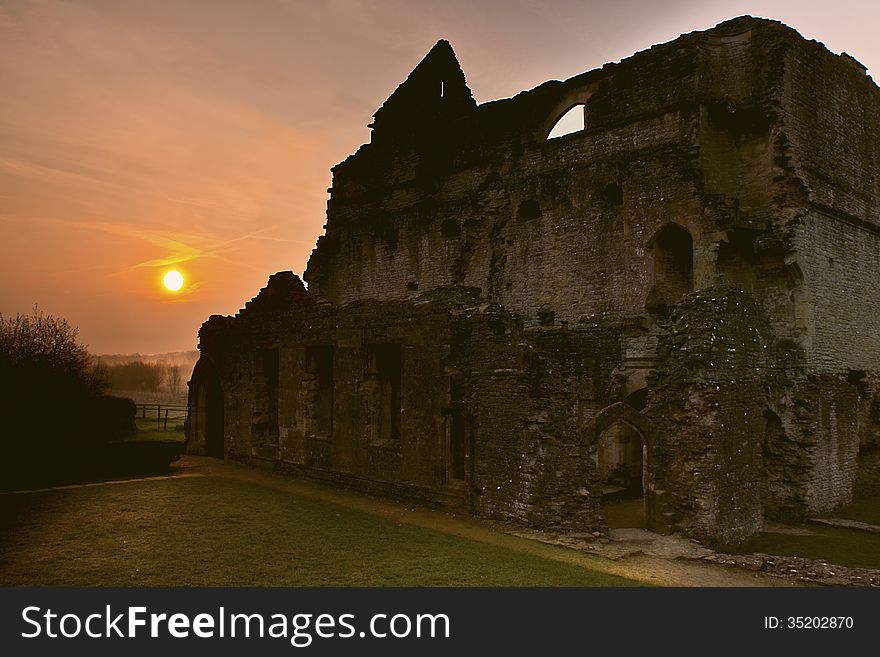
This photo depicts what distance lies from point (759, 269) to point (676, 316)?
4.96 m

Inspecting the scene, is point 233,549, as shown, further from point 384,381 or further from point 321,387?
point 321,387

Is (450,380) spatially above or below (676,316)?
below

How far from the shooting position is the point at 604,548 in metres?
10.7

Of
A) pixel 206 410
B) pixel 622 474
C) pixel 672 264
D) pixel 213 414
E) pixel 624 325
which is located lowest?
pixel 622 474

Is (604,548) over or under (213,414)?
under

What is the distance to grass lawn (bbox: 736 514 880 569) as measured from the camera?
456 inches

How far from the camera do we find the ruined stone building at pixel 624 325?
39.5ft

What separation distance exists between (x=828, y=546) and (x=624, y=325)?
625cm

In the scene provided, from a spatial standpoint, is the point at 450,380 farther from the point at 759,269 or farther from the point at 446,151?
the point at 446,151

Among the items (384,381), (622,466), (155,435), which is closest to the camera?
Answer: (384,381)

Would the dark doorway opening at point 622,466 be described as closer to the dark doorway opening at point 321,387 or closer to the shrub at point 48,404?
the dark doorway opening at point 321,387

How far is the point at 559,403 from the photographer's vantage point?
38.7ft

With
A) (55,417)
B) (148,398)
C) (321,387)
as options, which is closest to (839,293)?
(321,387)

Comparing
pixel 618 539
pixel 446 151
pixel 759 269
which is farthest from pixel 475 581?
pixel 446 151
